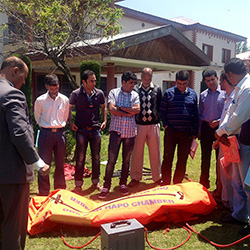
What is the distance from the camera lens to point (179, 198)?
390 cm

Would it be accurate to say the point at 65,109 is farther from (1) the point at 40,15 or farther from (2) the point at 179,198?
(1) the point at 40,15

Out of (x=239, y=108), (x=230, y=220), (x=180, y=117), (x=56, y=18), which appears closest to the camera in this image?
(x=239, y=108)

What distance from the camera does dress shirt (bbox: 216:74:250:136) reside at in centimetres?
339

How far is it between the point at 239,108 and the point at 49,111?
2.95 meters

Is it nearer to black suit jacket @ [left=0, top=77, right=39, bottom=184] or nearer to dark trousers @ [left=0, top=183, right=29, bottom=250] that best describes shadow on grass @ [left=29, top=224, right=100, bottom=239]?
dark trousers @ [left=0, top=183, right=29, bottom=250]

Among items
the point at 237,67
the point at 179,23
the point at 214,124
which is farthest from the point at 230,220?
the point at 179,23

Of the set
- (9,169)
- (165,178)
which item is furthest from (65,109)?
(9,169)

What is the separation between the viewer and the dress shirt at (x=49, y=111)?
15.6ft

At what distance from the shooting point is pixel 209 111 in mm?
4871

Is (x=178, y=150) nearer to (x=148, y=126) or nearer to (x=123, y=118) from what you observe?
(x=148, y=126)

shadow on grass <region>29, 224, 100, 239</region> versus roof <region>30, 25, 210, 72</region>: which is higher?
roof <region>30, 25, 210, 72</region>

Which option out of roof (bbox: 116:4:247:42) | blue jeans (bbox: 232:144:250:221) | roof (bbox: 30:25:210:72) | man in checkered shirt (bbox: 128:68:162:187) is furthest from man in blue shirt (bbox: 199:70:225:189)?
roof (bbox: 116:4:247:42)

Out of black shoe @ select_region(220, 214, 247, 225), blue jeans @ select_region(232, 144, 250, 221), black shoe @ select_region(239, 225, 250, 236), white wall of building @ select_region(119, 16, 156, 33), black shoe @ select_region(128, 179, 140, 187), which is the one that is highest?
white wall of building @ select_region(119, 16, 156, 33)

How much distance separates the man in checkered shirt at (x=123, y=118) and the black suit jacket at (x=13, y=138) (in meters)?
2.46
